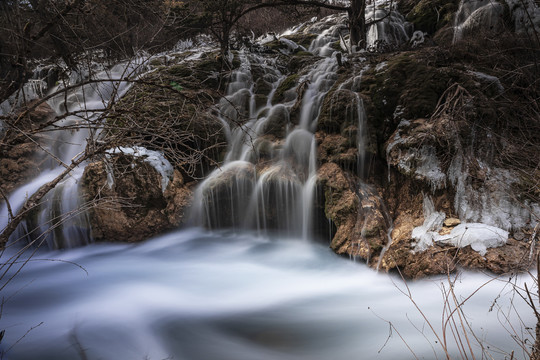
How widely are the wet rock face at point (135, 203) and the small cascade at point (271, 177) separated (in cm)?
52

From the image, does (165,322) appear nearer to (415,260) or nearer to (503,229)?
(415,260)

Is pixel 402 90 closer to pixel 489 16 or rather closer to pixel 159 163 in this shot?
pixel 489 16

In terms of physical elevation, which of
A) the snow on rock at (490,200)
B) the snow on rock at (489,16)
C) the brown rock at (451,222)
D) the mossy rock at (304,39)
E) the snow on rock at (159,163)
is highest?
the mossy rock at (304,39)

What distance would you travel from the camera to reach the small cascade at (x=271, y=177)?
6301 millimetres

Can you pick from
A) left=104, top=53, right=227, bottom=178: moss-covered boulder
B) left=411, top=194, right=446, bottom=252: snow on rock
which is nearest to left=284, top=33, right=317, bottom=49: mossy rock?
left=411, top=194, right=446, bottom=252: snow on rock

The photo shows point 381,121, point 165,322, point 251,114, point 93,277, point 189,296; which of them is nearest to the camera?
point 165,322

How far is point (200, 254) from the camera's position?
6.04 meters

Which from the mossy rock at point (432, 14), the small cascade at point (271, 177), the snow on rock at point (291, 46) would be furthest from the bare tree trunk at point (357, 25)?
the snow on rock at point (291, 46)

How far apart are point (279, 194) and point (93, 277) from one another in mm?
3457

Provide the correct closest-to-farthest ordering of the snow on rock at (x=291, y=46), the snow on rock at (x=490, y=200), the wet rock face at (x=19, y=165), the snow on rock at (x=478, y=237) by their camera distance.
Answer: the snow on rock at (x=478, y=237) → the snow on rock at (x=490, y=200) → the wet rock face at (x=19, y=165) → the snow on rock at (x=291, y=46)

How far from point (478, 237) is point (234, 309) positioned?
3.28 meters

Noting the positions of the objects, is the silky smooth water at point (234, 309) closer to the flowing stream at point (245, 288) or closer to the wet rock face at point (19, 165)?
the flowing stream at point (245, 288)

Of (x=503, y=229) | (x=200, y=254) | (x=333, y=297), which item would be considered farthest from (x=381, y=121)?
(x=200, y=254)

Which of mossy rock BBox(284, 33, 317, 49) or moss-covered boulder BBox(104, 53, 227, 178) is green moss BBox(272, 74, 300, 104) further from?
moss-covered boulder BBox(104, 53, 227, 178)
